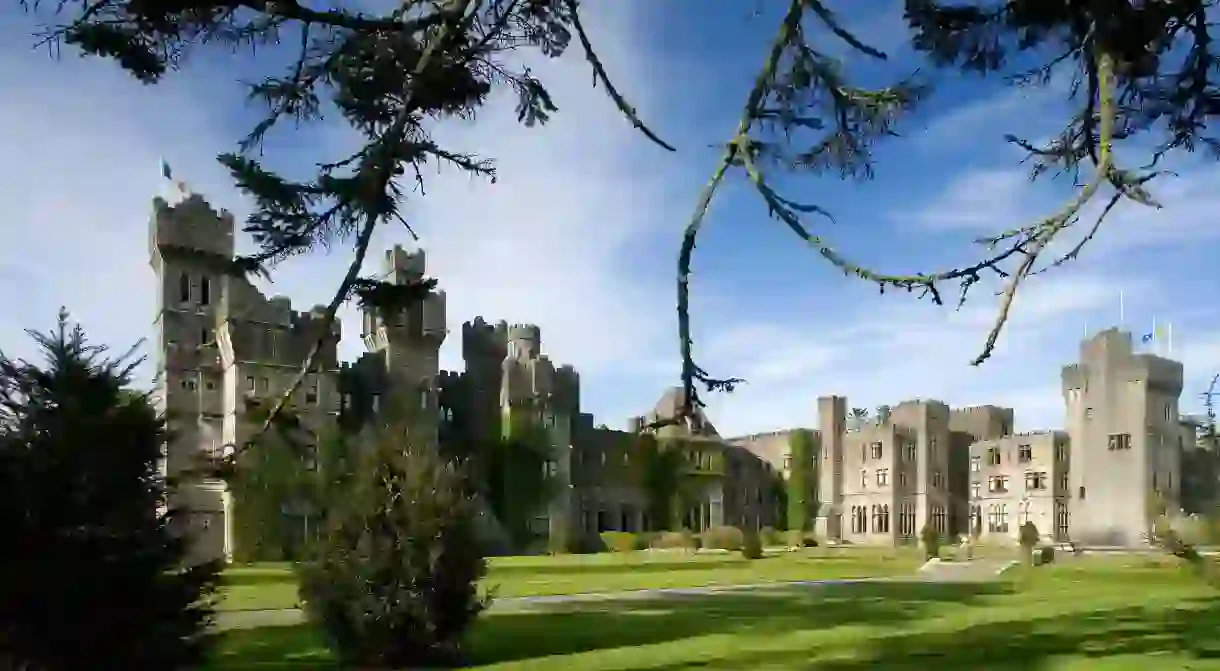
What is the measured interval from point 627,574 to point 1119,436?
1333 inches

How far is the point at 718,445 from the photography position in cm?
2906

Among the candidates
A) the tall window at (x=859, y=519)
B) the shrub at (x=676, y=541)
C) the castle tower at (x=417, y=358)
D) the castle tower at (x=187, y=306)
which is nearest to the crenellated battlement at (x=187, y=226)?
the castle tower at (x=187, y=306)

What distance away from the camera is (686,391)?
160 inches

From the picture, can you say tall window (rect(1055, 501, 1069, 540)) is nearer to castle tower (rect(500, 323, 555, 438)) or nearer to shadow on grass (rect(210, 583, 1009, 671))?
→ castle tower (rect(500, 323, 555, 438))

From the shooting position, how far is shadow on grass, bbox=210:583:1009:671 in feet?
42.0

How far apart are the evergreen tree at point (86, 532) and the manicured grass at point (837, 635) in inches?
65.4

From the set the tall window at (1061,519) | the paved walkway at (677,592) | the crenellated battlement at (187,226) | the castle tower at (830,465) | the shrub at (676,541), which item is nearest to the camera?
the paved walkway at (677,592)

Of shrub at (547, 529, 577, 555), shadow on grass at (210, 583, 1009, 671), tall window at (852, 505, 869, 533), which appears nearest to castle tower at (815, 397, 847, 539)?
tall window at (852, 505, 869, 533)

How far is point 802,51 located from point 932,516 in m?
61.7

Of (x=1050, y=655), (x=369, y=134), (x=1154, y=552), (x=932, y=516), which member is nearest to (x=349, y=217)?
(x=369, y=134)

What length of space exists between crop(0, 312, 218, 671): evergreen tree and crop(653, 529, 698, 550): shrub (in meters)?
36.8

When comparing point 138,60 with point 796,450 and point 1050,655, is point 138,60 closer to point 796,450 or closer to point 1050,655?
point 1050,655

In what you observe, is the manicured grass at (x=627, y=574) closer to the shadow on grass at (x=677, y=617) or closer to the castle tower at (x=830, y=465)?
the shadow on grass at (x=677, y=617)

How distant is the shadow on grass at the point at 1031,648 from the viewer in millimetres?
10831
